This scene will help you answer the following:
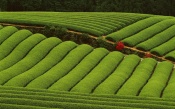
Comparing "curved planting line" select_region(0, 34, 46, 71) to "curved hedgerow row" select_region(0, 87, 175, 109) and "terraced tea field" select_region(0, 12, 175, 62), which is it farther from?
"curved hedgerow row" select_region(0, 87, 175, 109)

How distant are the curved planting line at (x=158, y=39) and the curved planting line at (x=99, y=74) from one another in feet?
20.4

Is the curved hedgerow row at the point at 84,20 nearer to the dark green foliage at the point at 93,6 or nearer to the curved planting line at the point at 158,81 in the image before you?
the curved planting line at the point at 158,81

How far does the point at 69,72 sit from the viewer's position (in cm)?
3491

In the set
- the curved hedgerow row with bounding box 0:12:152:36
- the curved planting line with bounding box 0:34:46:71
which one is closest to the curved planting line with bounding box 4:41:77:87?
the curved planting line with bounding box 0:34:46:71

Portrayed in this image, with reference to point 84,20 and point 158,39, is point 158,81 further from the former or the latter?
point 84,20

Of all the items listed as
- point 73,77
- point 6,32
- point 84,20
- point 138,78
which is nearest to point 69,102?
point 73,77

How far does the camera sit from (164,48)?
1875 inches

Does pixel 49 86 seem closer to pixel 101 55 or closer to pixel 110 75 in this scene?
pixel 110 75

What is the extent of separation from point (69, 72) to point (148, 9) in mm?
55319

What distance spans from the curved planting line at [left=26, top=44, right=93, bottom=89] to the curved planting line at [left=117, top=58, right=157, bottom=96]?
584 centimetres

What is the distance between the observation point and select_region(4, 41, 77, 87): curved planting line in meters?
30.5

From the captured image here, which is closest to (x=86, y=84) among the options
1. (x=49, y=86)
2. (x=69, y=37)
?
(x=49, y=86)

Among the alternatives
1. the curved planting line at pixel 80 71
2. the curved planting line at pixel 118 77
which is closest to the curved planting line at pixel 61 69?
the curved planting line at pixel 80 71

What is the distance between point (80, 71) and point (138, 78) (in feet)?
17.3
